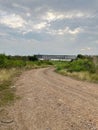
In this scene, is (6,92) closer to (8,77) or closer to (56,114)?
(56,114)

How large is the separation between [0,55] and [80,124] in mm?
46455

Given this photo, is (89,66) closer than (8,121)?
No

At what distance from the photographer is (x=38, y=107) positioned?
13055mm

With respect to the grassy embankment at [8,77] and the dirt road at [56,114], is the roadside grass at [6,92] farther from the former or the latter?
the dirt road at [56,114]

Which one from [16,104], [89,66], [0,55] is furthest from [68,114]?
[0,55]

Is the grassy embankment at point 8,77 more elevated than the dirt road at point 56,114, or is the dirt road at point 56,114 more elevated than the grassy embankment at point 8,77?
the dirt road at point 56,114

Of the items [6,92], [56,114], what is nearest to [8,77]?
[6,92]

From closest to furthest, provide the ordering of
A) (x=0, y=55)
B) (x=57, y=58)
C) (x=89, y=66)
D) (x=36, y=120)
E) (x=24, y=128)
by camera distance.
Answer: (x=24, y=128)
(x=36, y=120)
(x=89, y=66)
(x=0, y=55)
(x=57, y=58)

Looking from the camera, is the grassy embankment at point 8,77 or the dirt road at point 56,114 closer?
the dirt road at point 56,114

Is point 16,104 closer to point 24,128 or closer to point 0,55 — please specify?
point 24,128

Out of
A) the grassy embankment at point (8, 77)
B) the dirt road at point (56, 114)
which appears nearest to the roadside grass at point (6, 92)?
the grassy embankment at point (8, 77)

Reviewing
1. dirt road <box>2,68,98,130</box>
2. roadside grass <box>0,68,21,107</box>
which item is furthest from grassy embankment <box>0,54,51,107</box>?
dirt road <box>2,68,98,130</box>

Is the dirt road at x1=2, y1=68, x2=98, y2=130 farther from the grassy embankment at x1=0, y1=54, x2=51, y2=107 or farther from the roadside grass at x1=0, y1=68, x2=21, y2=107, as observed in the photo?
the grassy embankment at x1=0, y1=54, x2=51, y2=107

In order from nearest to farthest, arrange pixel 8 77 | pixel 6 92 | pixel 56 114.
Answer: pixel 56 114, pixel 6 92, pixel 8 77
